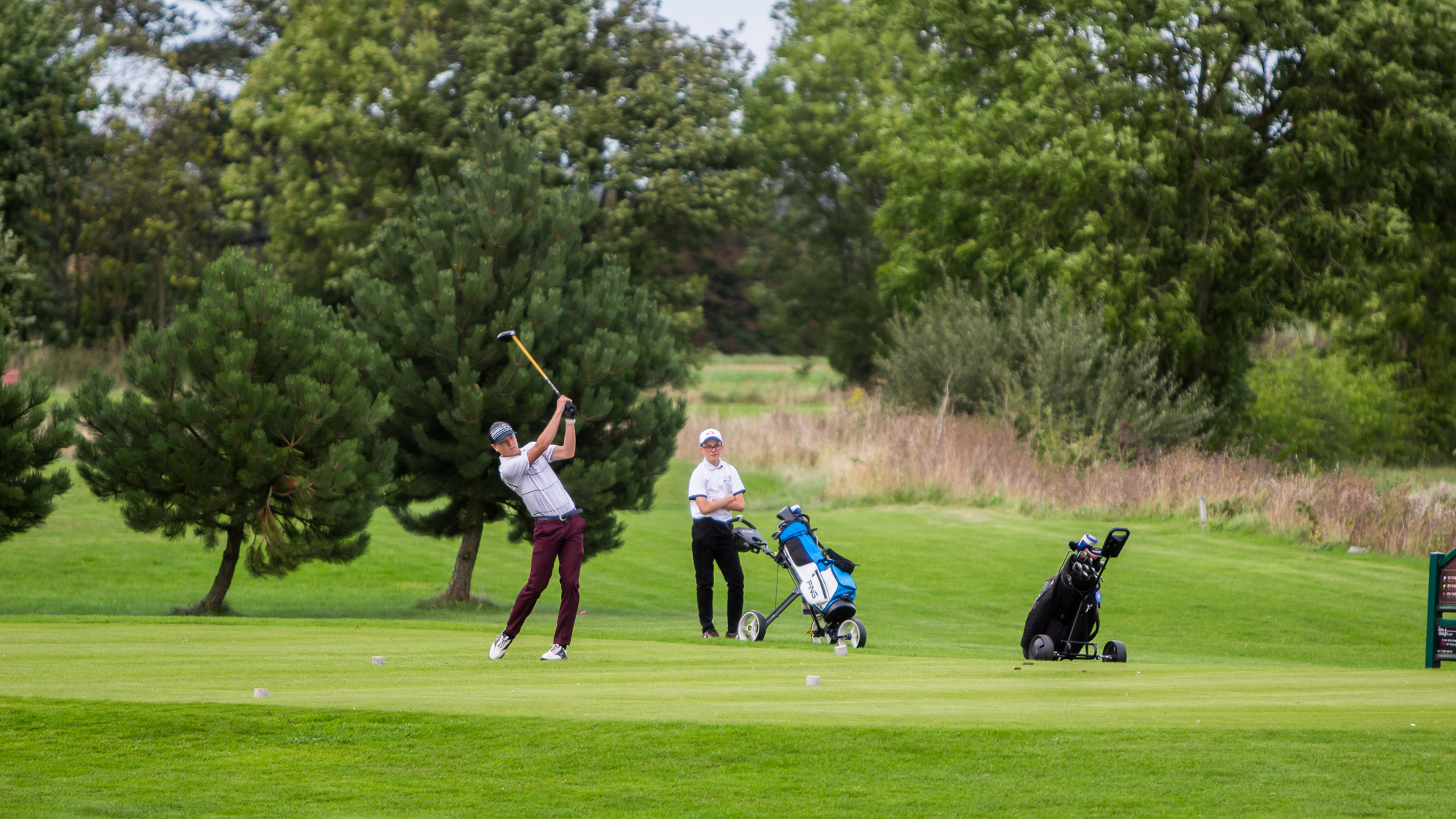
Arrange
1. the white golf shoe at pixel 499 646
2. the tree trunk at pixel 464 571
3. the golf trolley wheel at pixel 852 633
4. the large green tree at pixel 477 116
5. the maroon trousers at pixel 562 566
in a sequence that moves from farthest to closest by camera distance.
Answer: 1. the large green tree at pixel 477 116
2. the tree trunk at pixel 464 571
3. the golf trolley wheel at pixel 852 633
4. the white golf shoe at pixel 499 646
5. the maroon trousers at pixel 562 566

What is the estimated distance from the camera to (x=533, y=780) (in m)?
7.84

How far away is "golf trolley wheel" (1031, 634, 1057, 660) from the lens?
13.0 meters

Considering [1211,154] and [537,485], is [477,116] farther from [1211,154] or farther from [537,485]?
[537,485]

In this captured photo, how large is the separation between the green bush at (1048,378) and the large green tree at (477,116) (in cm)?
1397

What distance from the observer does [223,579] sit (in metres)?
19.5

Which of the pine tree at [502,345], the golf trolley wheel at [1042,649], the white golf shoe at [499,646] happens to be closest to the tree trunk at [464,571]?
the pine tree at [502,345]

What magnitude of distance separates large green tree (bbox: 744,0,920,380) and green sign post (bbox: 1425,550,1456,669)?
1723 inches

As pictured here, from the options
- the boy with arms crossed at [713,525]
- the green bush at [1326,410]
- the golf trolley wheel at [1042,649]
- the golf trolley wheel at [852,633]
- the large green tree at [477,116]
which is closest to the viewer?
the golf trolley wheel at [1042,649]

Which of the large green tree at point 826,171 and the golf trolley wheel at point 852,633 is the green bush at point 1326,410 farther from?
the golf trolley wheel at point 852,633

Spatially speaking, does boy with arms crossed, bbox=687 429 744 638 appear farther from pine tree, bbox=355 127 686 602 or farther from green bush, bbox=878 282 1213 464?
green bush, bbox=878 282 1213 464

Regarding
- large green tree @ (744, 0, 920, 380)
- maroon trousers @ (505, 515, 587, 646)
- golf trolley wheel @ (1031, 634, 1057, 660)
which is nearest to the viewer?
maroon trousers @ (505, 515, 587, 646)

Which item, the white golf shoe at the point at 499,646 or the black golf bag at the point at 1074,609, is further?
the black golf bag at the point at 1074,609

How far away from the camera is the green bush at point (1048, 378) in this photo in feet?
110

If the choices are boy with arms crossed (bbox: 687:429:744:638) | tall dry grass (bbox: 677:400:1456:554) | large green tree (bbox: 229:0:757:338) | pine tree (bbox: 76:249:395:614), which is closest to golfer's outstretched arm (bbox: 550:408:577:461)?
boy with arms crossed (bbox: 687:429:744:638)
